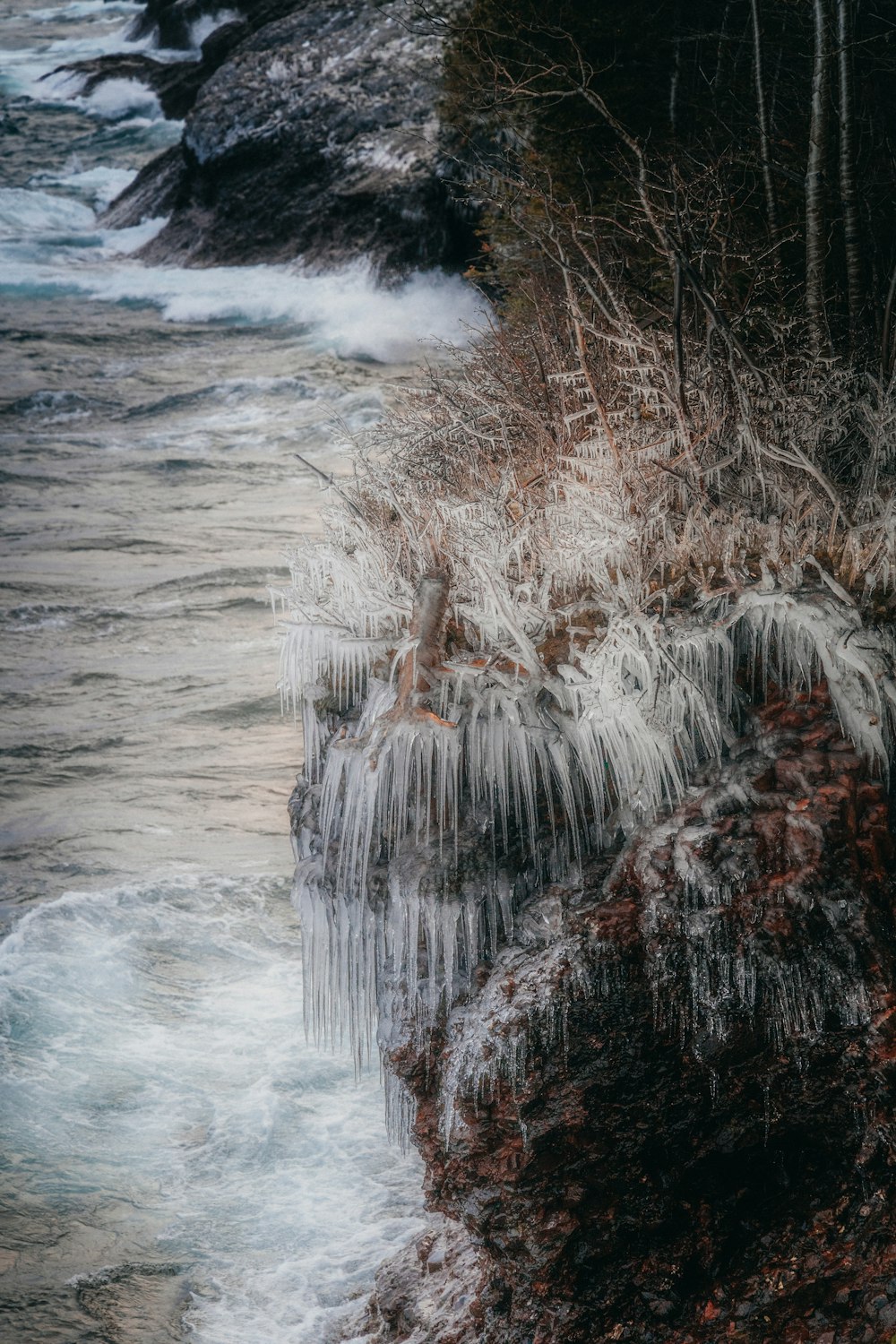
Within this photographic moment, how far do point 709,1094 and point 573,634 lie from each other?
2.08 metres

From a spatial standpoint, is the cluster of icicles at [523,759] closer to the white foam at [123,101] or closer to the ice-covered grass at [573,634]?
the ice-covered grass at [573,634]

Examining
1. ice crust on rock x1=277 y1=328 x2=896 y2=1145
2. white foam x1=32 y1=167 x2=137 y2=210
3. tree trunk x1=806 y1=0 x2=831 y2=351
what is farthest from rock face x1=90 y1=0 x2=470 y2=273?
ice crust on rock x1=277 y1=328 x2=896 y2=1145

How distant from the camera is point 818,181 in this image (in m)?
6.38

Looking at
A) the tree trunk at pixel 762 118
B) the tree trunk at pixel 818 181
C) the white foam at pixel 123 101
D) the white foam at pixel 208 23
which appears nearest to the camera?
the tree trunk at pixel 818 181

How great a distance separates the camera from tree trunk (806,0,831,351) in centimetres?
634

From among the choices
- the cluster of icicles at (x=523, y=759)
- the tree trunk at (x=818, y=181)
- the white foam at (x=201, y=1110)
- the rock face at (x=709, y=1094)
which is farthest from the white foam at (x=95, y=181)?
the rock face at (x=709, y=1094)

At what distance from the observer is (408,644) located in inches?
220

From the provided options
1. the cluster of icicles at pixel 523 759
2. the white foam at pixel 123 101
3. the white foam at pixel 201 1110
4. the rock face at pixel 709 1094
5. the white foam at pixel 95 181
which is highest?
the white foam at pixel 123 101

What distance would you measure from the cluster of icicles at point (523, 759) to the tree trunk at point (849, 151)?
2388 millimetres

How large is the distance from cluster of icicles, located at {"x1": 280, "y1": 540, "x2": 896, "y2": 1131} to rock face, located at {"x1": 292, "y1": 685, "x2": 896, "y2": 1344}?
323 mm

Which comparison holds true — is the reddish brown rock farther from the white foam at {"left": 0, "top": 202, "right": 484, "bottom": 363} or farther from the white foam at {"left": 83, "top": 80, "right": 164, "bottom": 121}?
the white foam at {"left": 83, "top": 80, "right": 164, "bottom": 121}

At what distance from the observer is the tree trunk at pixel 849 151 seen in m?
6.14

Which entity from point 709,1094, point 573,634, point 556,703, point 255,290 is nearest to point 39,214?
point 255,290

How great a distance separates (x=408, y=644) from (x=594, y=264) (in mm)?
2258
